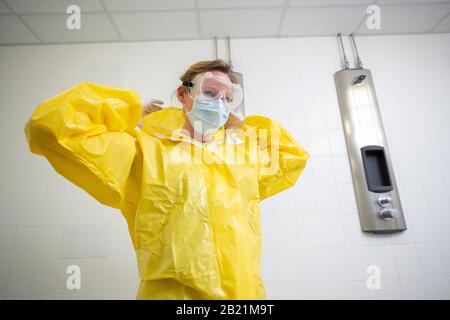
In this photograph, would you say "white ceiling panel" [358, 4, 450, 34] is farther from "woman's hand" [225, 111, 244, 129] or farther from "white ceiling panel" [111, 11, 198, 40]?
"woman's hand" [225, 111, 244, 129]

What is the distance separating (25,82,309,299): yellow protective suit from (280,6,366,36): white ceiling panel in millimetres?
1580

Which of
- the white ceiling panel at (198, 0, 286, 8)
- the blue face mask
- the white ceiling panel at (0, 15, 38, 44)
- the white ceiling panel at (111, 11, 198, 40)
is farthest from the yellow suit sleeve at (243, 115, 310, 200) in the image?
the white ceiling panel at (0, 15, 38, 44)

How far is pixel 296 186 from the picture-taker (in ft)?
5.38

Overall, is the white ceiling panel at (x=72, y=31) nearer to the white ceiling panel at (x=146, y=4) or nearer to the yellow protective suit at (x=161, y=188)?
the white ceiling panel at (x=146, y=4)

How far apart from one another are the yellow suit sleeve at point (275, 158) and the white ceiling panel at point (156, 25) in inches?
50.9

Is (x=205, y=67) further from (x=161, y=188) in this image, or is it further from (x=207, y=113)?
(x=161, y=188)

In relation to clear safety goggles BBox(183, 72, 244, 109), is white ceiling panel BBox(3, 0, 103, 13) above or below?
above

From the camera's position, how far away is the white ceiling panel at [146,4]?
1675 millimetres

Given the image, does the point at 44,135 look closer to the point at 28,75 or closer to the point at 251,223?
the point at 251,223

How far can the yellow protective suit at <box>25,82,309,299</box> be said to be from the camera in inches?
Result: 23.5

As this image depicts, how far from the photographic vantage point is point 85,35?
1892mm

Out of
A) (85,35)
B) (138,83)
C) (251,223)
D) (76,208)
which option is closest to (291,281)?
(251,223)

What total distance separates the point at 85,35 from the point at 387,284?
275 centimetres

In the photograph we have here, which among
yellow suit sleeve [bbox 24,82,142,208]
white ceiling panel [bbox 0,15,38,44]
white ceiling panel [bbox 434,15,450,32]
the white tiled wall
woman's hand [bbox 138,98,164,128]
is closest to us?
yellow suit sleeve [bbox 24,82,142,208]
